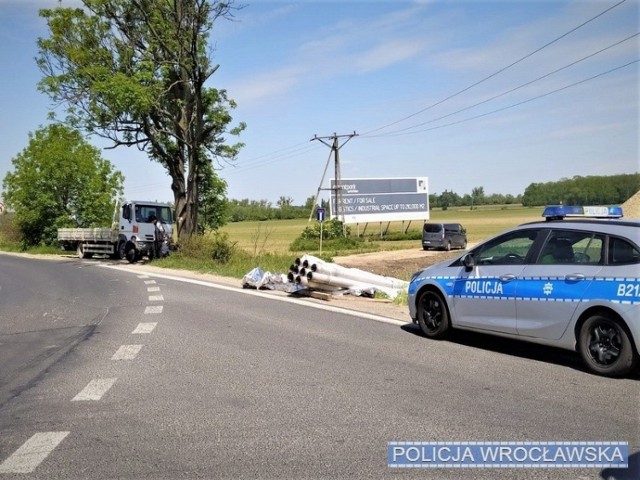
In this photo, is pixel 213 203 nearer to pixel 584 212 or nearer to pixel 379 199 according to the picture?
pixel 379 199

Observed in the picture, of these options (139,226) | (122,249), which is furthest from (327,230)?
(139,226)

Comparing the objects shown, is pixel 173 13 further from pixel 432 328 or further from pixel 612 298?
pixel 612 298

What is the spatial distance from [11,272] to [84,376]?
62.6ft

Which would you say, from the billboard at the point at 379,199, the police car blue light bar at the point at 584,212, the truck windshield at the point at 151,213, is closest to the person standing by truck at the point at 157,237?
the truck windshield at the point at 151,213

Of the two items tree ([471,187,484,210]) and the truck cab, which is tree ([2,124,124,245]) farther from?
tree ([471,187,484,210])

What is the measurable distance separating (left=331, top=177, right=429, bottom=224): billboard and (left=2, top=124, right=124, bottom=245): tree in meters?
18.7

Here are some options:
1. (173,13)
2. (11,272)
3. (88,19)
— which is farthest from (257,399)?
(88,19)

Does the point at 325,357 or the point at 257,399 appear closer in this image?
the point at 257,399

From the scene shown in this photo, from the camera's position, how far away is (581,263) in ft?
21.7

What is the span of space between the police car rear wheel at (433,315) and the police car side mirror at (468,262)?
0.64 meters

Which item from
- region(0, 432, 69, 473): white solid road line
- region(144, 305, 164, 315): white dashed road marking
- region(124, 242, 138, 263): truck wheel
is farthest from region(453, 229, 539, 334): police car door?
region(124, 242, 138, 263): truck wheel

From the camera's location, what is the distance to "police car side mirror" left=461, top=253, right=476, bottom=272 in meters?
7.91

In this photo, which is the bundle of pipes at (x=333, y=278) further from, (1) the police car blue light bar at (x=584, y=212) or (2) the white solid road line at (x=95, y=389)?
(2) the white solid road line at (x=95, y=389)

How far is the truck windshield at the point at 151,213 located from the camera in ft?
91.7
